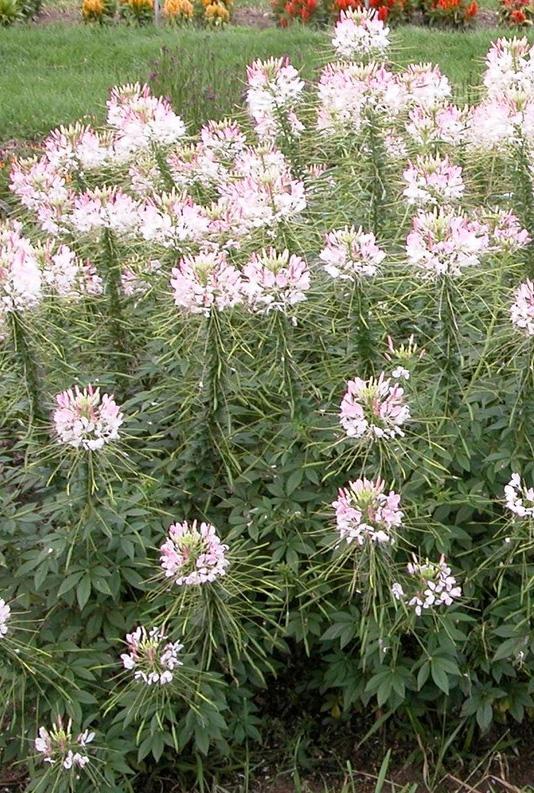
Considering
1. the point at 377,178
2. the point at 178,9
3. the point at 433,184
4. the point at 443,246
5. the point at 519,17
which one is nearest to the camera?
the point at 443,246

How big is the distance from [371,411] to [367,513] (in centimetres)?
24

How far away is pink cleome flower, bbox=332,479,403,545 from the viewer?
2.37 meters

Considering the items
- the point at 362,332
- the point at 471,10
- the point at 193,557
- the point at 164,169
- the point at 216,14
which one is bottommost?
the point at 216,14

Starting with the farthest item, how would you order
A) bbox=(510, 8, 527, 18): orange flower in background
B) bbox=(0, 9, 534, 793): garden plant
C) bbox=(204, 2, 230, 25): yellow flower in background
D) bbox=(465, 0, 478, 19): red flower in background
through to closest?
1. bbox=(204, 2, 230, 25): yellow flower in background
2. bbox=(465, 0, 478, 19): red flower in background
3. bbox=(510, 8, 527, 18): orange flower in background
4. bbox=(0, 9, 534, 793): garden plant

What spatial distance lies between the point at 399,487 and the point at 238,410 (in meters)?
0.54

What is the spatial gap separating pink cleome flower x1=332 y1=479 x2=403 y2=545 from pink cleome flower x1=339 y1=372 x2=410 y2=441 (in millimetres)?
128

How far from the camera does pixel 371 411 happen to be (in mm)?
2426

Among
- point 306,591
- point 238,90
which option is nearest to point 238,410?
point 306,591

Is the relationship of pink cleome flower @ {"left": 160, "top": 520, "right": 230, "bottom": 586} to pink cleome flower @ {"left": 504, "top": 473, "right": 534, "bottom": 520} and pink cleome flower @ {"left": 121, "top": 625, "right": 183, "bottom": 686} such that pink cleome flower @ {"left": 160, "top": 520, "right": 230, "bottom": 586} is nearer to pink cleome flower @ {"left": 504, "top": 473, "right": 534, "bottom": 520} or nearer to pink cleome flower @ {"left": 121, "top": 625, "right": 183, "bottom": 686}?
pink cleome flower @ {"left": 121, "top": 625, "right": 183, "bottom": 686}

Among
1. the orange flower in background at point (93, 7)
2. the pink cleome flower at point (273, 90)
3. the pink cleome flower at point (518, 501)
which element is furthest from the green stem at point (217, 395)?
the orange flower in background at point (93, 7)

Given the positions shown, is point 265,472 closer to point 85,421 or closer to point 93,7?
point 85,421

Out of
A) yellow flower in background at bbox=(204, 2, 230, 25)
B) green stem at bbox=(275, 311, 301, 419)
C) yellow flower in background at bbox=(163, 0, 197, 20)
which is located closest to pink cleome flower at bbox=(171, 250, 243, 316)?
green stem at bbox=(275, 311, 301, 419)

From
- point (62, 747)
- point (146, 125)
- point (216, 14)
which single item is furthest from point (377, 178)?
point (216, 14)

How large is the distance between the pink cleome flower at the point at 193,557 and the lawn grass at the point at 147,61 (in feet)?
14.4
